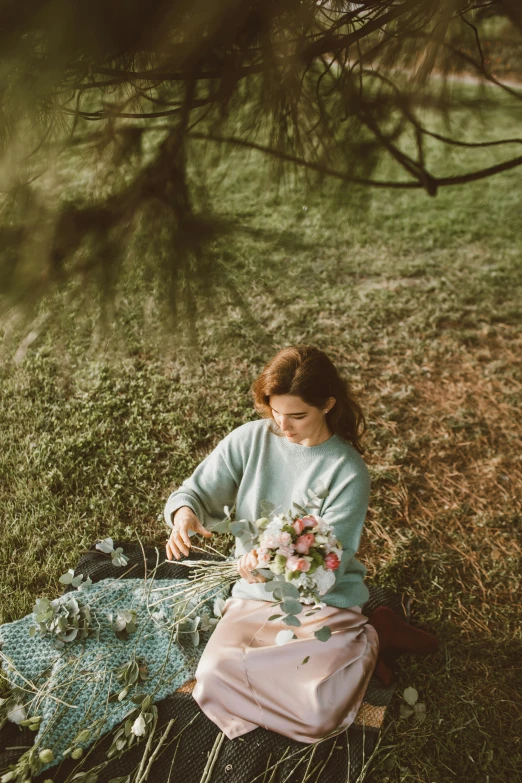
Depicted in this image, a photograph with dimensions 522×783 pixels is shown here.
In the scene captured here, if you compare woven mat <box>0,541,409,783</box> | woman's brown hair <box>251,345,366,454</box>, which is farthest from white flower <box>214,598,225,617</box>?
woman's brown hair <box>251,345,366,454</box>

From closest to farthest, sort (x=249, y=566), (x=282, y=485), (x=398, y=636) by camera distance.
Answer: (x=249, y=566) → (x=282, y=485) → (x=398, y=636)

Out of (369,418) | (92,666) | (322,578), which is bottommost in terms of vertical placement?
(92,666)

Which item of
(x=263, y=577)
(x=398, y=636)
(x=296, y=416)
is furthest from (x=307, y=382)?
(x=398, y=636)

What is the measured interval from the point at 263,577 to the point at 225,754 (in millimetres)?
711

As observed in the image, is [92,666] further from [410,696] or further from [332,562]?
[410,696]

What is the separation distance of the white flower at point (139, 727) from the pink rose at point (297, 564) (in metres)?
0.92

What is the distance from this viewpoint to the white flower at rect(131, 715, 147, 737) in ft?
7.13

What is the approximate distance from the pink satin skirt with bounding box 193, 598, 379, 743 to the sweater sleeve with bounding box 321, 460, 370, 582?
29 centimetres

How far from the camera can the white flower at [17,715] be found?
2.24 m

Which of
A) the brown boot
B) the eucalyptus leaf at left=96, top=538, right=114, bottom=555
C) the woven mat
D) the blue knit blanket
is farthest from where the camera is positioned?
the eucalyptus leaf at left=96, top=538, right=114, bottom=555

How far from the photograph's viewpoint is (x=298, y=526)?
6.18 feet

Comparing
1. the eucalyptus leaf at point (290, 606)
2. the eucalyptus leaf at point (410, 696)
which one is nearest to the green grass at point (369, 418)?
the eucalyptus leaf at point (410, 696)

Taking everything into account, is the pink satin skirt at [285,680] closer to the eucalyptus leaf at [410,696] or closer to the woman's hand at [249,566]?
the eucalyptus leaf at [410,696]

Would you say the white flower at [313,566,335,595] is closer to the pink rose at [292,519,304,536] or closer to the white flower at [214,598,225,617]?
the pink rose at [292,519,304,536]
